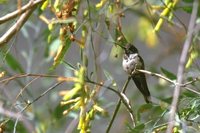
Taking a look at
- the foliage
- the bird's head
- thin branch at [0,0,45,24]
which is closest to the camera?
the foliage

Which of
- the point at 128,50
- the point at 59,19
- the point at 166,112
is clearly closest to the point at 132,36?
the point at 128,50

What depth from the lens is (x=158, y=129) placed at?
1.72m

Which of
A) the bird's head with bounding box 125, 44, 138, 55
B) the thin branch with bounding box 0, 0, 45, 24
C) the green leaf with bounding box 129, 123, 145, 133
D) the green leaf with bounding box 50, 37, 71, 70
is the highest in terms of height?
the thin branch with bounding box 0, 0, 45, 24

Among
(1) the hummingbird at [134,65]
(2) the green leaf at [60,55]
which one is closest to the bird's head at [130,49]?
(1) the hummingbird at [134,65]

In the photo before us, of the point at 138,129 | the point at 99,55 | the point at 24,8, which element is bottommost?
the point at 138,129

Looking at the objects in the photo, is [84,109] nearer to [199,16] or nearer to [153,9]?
[153,9]

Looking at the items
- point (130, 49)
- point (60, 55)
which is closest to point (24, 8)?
point (60, 55)

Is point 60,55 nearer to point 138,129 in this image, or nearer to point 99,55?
point 99,55

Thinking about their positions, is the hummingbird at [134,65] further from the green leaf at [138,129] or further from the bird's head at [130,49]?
the green leaf at [138,129]

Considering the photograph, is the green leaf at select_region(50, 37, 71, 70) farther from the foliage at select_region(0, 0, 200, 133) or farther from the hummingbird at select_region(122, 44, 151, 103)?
the hummingbird at select_region(122, 44, 151, 103)

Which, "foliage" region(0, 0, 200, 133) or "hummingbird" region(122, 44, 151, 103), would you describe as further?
"hummingbird" region(122, 44, 151, 103)

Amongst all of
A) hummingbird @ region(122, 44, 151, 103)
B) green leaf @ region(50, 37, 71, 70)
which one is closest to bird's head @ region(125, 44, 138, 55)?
hummingbird @ region(122, 44, 151, 103)

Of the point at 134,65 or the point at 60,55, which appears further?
the point at 134,65

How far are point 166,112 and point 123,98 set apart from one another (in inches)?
6.1
